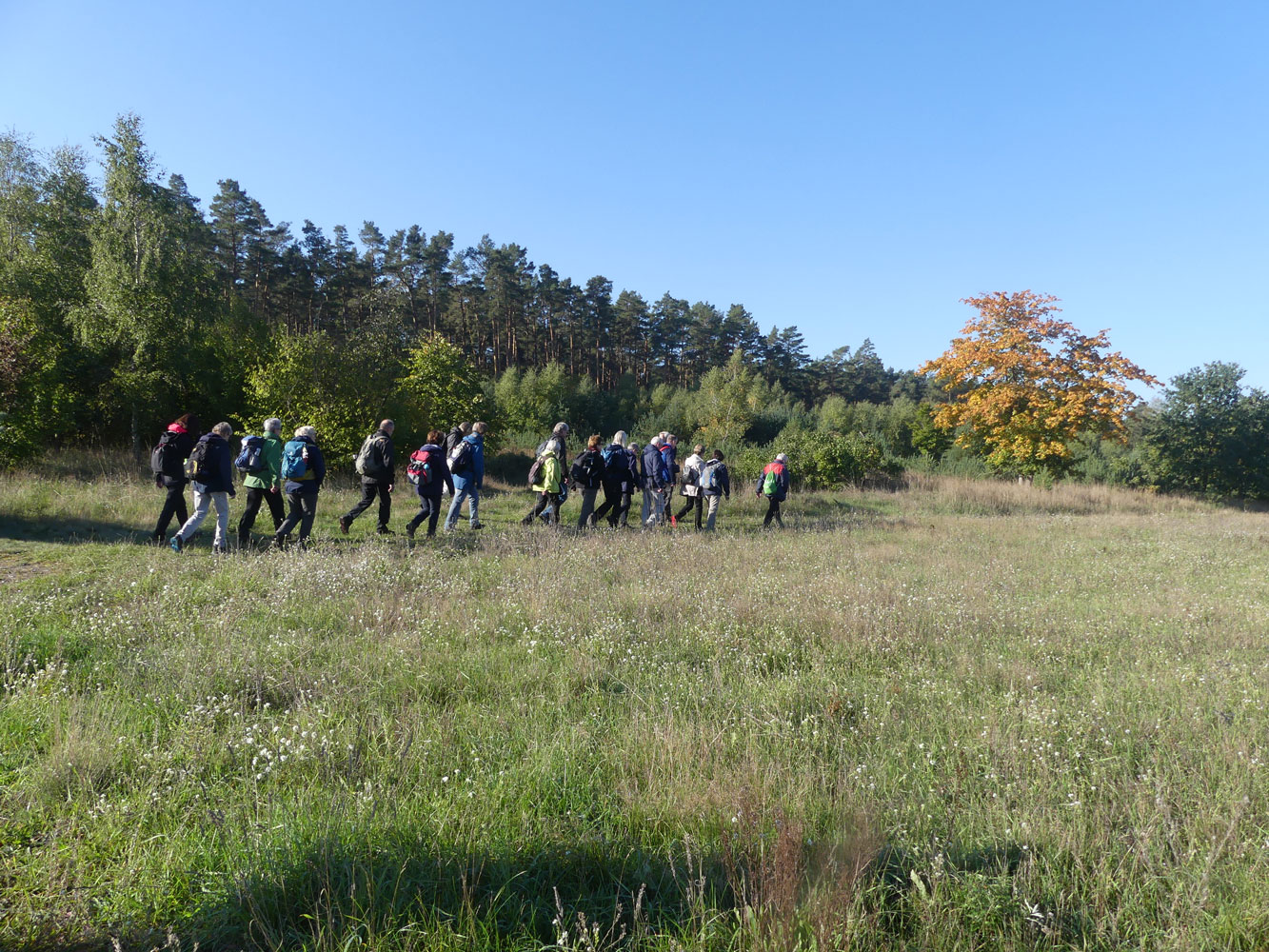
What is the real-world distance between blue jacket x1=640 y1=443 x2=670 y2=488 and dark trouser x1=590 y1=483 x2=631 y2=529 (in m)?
0.60

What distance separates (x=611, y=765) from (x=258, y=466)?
754 centimetres

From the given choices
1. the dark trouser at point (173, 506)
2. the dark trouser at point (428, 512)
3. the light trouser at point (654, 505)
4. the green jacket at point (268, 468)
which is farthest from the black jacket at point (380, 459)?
the light trouser at point (654, 505)

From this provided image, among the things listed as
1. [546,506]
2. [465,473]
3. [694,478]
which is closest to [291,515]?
[465,473]

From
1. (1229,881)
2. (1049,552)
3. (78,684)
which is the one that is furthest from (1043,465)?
(78,684)

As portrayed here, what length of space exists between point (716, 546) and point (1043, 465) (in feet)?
77.9

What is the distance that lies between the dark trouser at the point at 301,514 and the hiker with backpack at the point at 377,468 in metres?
0.77

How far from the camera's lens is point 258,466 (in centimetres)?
860

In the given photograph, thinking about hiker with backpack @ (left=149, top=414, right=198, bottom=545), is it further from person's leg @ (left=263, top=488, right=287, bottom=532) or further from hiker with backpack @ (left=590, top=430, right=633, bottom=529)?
hiker with backpack @ (left=590, top=430, right=633, bottom=529)

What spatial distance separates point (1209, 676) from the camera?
15.6 ft

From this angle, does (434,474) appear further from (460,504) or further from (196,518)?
(196,518)

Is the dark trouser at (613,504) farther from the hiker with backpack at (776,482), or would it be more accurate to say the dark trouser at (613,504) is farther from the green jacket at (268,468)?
the green jacket at (268,468)

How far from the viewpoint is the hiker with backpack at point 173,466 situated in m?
8.39

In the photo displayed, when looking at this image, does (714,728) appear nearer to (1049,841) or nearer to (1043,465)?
(1049,841)

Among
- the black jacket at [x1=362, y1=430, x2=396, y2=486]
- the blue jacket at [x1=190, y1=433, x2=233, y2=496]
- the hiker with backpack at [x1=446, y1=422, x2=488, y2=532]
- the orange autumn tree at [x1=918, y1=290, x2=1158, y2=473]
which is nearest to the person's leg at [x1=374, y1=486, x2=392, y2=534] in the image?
the black jacket at [x1=362, y1=430, x2=396, y2=486]
